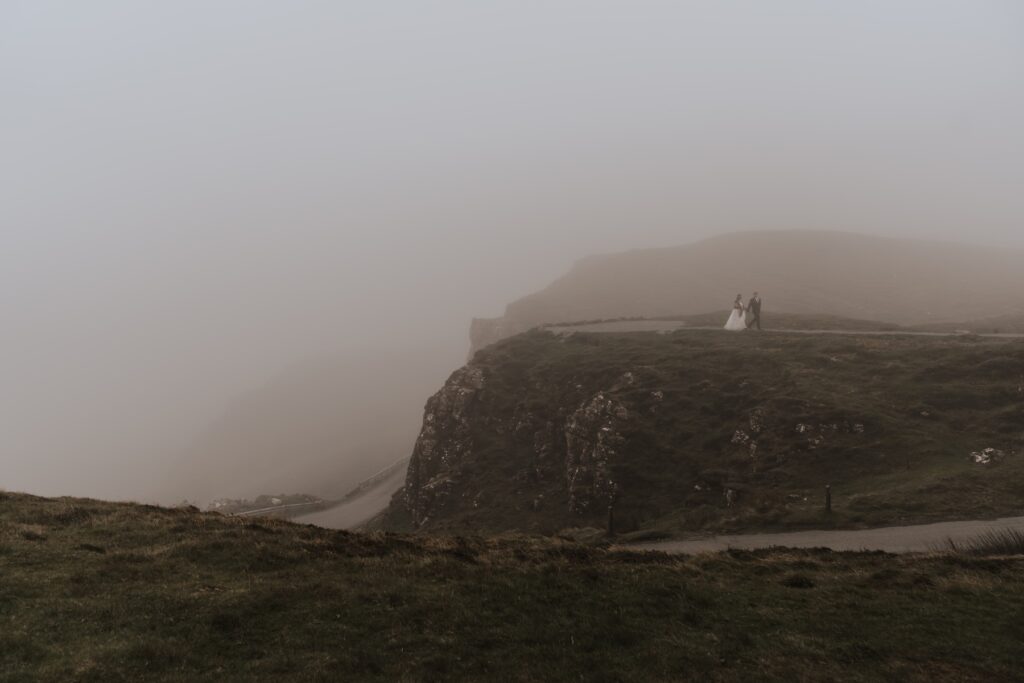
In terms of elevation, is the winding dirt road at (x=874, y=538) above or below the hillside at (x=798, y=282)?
below

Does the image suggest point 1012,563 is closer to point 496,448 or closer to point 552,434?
point 552,434

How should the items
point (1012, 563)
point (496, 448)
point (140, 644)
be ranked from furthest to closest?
point (496, 448) < point (1012, 563) < point (140, 644)

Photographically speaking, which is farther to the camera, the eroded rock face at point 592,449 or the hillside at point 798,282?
the hillside at point 798,282

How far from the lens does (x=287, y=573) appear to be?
52.4 ft

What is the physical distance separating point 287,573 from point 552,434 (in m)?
27.2

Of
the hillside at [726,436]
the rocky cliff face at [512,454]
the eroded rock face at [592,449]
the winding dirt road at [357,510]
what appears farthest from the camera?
the winding dirt road at [357,510]

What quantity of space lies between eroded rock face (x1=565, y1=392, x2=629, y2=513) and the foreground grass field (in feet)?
48.5

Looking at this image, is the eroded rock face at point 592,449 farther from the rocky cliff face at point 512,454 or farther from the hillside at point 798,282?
the hillside at point 798,282

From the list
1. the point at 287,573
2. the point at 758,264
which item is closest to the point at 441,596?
the point at 287,573

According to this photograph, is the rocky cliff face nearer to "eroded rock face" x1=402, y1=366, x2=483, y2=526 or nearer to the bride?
"eroded rock face" x1=402, y1=366, x2=483, y2=526

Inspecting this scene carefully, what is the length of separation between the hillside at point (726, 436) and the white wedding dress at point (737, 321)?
6.63 ft

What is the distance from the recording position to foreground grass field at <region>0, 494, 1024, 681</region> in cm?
1117

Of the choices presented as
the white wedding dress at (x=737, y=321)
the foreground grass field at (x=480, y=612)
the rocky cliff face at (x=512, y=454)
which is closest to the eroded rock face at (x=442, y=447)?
the rocky cliff face at (x=512, y=454)

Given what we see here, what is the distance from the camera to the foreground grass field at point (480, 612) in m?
11.2
